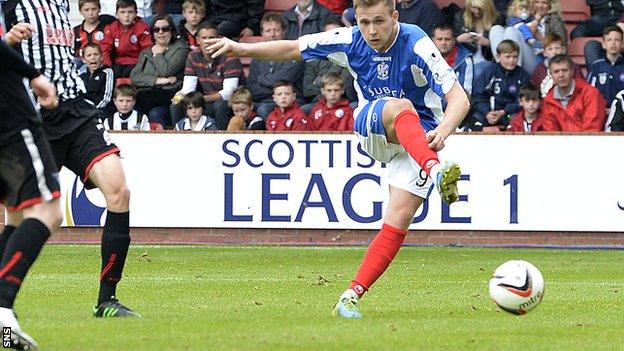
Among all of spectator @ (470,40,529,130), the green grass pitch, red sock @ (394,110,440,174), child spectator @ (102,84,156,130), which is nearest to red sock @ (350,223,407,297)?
the green grass pitch

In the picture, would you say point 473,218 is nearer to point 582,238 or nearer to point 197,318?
point 582,238

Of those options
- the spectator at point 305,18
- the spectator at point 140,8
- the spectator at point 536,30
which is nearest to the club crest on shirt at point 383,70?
the spectator at point 536,30

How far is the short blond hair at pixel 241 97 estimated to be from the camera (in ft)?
57.4

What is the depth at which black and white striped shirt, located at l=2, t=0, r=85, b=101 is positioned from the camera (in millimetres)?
8734

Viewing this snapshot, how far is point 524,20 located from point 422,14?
4.20 ft

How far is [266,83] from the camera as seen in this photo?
18141 mm

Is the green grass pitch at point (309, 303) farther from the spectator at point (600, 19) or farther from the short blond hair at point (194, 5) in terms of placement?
the spectator at point (600, 19)

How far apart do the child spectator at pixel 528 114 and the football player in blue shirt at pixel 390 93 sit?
8032 millimetres

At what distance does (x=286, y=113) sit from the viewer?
17.3 meters

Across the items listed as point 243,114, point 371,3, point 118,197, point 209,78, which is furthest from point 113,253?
point 209,78

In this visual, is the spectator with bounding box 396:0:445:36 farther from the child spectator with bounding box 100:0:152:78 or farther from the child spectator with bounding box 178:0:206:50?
the child spectator with bounding box 100:0:152:78

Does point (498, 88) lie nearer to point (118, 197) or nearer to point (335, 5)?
point (335, 5)

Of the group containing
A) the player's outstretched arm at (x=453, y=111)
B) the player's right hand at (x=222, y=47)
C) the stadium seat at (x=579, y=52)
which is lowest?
the stadium seat at (x=579, y=52)

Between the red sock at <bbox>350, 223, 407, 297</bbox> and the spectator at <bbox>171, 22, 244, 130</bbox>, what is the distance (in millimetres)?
9116
